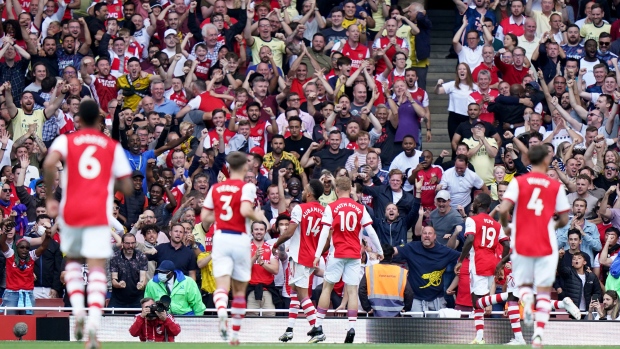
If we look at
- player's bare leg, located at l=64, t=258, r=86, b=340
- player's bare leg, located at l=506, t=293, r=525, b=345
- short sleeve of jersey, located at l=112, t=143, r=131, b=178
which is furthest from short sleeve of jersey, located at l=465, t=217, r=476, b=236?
player's bare leg, located at l=64, t=258, r=86, b=340

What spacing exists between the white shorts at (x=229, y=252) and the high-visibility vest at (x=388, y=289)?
542 centimetres

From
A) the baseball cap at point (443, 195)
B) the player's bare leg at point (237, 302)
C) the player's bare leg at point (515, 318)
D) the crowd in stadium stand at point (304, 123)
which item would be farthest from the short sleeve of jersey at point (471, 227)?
the player's bare leg at point (237, 302)

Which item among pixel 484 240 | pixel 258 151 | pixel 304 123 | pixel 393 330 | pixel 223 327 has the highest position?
pixel 304 123

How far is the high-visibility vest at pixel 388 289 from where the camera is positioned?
19531mm

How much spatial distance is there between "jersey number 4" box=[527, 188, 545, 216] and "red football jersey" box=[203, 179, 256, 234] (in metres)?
3.07

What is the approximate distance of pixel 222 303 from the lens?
14102mm

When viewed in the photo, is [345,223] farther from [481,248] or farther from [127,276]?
[127,276]

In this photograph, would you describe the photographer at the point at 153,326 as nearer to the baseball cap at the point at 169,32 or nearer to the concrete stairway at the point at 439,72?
the baseball cap at the point at 169,32

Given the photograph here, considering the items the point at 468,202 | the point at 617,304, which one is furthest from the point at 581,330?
the point at 468,202

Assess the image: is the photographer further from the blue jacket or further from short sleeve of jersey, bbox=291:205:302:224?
the blue jacket

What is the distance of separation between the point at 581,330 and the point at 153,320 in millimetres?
6089

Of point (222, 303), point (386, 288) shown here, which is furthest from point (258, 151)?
point (222, 303)

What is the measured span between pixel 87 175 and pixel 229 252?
255 cm

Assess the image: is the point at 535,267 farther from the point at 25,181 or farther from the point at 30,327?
the point at 25,181
